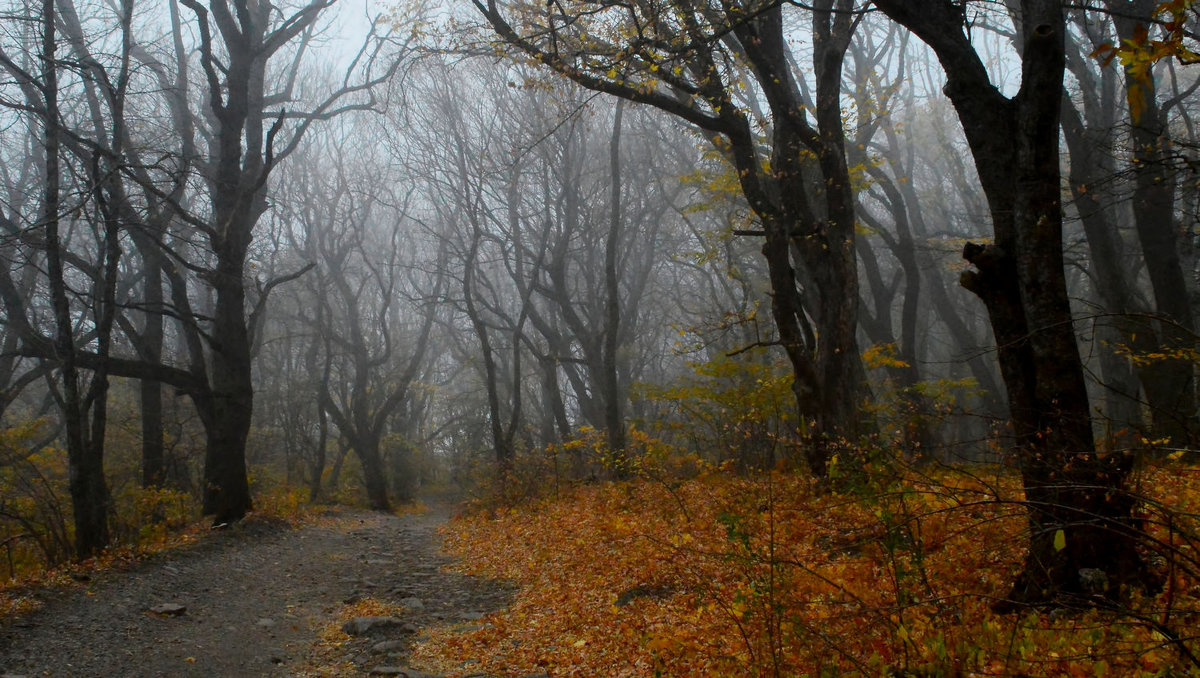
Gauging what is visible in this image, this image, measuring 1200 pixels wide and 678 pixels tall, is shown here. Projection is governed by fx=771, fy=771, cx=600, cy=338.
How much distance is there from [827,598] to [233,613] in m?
5.32

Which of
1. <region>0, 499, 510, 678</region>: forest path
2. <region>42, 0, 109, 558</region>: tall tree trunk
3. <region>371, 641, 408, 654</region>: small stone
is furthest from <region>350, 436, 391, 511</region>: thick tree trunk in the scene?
<region>371, 641, 408, 654</region>: small stone

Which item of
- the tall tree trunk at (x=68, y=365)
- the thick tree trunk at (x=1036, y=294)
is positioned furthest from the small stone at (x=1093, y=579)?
the tall tree trunk at (x=68, y=365)

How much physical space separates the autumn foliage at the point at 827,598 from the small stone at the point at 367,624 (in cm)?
70

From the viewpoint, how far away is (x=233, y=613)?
6680mm

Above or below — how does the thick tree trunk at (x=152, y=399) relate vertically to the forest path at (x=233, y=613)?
above

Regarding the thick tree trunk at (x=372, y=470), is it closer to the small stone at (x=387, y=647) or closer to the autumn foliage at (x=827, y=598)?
the autumn foliage at (x=827, y=598)

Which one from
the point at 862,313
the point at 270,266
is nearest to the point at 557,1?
the point at 862,313

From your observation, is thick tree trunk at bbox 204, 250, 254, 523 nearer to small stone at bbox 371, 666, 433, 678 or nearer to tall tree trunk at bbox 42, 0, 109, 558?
tall tree trunk at bbox 42, 0, 109, 558

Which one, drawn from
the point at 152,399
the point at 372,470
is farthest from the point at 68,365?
the point at 372,470

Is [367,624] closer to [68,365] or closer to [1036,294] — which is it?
[68,365]

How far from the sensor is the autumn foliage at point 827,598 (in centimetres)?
300

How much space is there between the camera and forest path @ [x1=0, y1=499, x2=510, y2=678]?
201 inches

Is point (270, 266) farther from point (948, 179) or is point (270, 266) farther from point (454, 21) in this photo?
point (948, 179)

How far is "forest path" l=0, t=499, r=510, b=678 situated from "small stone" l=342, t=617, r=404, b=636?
8 centimetres
